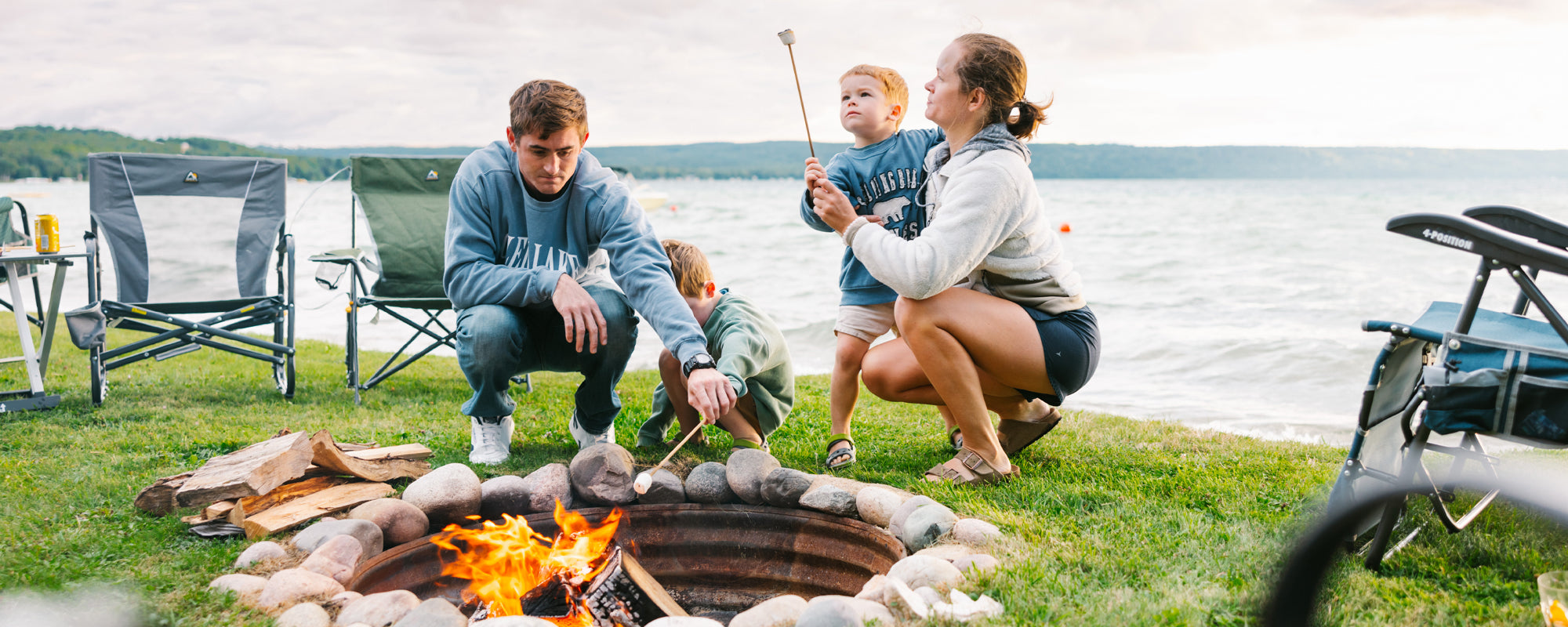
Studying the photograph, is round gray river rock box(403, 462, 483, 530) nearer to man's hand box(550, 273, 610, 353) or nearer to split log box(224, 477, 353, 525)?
split log box(224, 477, 353, 525)

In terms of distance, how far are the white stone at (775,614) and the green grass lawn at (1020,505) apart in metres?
0.36

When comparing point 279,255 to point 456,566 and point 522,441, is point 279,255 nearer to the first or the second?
point 522,441

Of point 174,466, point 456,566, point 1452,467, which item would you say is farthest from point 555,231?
point 1452,467

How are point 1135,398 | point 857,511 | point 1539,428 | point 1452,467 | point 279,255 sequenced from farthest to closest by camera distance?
point 1135,398, point 279,255, point 857,511, point 1452,467, point 1539,428

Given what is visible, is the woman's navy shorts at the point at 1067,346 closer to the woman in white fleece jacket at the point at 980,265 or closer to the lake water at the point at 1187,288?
the woman in white fleece jacket at the point at 980,265

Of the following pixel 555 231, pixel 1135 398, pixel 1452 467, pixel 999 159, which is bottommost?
pixel 1135 398

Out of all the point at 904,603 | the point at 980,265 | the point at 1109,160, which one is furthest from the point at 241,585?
the point at 1109,160

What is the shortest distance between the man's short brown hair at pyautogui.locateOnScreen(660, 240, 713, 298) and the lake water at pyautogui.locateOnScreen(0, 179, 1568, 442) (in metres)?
1.97

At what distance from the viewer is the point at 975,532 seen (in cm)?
206

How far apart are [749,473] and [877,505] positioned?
0.38 meters

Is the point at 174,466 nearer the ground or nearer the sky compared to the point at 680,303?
nearer the ground

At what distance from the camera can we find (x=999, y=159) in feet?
7.71

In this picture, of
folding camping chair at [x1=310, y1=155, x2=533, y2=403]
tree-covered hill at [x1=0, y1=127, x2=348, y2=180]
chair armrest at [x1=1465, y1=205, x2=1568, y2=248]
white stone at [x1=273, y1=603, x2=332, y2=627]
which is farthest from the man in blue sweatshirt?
tree-covered hill at [x1=0, y1=127, x2=348, y2=180]

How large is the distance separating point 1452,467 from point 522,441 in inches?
104
